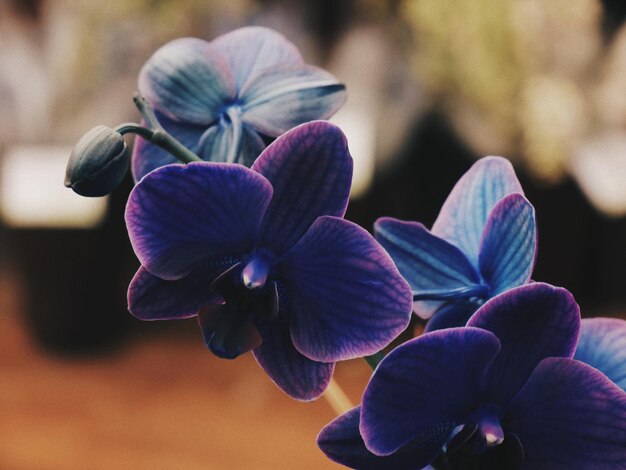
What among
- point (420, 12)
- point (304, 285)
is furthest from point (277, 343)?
point (420, 12)

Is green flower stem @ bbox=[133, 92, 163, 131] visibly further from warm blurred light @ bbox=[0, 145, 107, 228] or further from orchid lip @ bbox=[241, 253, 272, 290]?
warm blurred light @ bbox=[0, 145, 107, 228]

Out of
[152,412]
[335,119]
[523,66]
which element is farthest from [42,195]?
[523,66]

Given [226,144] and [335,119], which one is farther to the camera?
[335,119]

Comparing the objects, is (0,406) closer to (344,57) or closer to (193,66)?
(344,57)

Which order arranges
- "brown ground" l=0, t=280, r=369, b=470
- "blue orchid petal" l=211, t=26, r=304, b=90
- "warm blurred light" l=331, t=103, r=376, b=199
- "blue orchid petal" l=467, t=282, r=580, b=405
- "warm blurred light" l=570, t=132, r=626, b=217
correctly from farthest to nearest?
1. "warm blurred light" l=570, t=132, r=626, b=217
2. "warm blurred light" l=331, t=103, r=376, b=199
3. "brown ground" l=0, t=280, r=369, b=470
4. "blue orchid petal" l=211, t=26, r=304, b=90
5. "blue orchid petal" l=467, t=282, r=580, b=405

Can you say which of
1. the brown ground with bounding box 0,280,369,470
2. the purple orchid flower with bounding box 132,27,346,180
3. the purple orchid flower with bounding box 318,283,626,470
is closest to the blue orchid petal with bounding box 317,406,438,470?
the purple orchid flower with bounding box 318,283,626,470

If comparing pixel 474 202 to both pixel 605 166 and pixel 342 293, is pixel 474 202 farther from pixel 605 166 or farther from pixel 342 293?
pixel 605 166

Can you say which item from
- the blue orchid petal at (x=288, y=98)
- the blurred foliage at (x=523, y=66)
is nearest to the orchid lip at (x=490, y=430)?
the blue orchid petal at (x=288, y=98)
